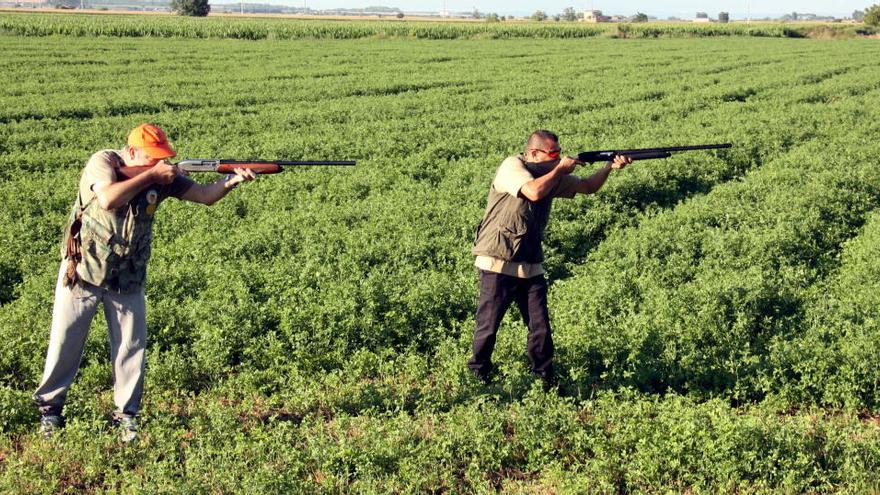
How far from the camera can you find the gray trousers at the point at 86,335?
6.34 metres

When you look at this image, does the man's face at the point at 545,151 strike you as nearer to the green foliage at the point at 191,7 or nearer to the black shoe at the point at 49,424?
the black shoe at the point at 49,424

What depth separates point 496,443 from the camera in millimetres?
6512

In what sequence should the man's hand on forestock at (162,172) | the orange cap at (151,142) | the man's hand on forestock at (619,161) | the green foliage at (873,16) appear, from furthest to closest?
the green foliage at (873,16) < the man's hand on forestock at (619,161) < the orange cap at (151,142) < the man's hand on forestock at (162,172)

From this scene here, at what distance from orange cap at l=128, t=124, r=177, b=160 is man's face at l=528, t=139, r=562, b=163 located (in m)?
2.77

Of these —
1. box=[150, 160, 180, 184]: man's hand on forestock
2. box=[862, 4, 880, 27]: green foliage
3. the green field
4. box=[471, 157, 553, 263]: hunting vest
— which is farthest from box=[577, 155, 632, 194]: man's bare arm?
box=[862, 4, 880, 27]: green foliage

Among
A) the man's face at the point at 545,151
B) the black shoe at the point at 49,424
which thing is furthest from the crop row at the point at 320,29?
the man's face at the point at 545,151

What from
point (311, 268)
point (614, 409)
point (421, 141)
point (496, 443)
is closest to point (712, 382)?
point (614, 409)

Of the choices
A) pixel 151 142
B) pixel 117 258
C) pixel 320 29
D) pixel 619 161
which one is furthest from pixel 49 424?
pixel 320 29

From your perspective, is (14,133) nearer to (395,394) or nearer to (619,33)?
(395,394)

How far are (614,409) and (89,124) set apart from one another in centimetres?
1851

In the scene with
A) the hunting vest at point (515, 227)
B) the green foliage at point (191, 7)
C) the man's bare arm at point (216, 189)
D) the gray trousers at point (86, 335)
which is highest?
the green foliage at point (191, 7)

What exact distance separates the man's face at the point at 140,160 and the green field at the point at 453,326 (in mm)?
1952

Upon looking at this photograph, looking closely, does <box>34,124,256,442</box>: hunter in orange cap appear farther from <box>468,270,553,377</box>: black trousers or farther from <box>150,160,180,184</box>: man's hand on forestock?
<box>468,270,553,377</box>: black trousers

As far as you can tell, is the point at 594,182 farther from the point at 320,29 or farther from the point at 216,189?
the point at 320,29
